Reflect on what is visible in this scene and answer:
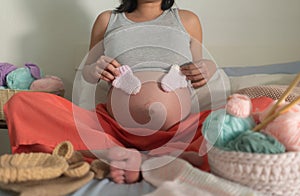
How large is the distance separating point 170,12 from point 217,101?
0.38 meters

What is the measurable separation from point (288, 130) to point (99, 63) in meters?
0.59

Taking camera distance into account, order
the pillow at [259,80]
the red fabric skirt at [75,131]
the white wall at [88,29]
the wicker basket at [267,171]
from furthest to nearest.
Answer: the white wall at [88,29]
the pillow at [259,80]
the red fabric skirt at [75,131]
the wicker basket at [267,171]

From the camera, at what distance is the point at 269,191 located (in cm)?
68

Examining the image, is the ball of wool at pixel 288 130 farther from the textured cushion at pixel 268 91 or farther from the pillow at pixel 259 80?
the pillow at pixel 259 80

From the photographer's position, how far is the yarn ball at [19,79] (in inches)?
57.6

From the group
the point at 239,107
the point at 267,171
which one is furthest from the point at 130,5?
the point at 267,171

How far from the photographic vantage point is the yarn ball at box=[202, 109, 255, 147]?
2.39 ft

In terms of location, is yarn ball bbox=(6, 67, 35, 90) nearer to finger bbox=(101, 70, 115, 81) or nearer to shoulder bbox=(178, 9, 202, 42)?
finger bbox=(101, 70, 115, 81)

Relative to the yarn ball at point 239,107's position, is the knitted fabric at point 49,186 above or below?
below

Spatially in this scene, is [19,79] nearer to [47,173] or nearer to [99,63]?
[99,63]

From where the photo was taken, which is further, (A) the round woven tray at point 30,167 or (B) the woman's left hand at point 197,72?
(B) the woman's left hand at point 197,72

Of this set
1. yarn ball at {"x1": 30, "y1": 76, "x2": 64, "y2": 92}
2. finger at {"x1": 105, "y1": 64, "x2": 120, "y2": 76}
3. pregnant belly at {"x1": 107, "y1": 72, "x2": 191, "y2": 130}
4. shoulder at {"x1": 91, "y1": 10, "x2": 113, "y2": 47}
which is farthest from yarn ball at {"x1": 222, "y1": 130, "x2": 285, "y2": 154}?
yarn ball at {"x1": 30, "y1": 76, "x2": 64, "y2": 92}

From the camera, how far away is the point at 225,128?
0.73 metres

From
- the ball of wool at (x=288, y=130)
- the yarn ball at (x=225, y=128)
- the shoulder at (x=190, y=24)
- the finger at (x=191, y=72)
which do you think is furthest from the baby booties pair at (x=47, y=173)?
the shoulder at (x=190, y=24)
